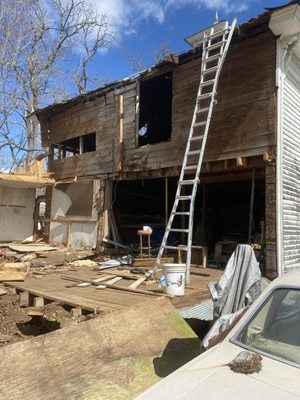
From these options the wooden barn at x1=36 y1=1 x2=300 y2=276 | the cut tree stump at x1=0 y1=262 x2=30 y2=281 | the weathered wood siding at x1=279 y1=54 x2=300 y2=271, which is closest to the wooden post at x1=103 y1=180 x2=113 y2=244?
the wooden barn at x1=36 y1=1 x2=300 y2=276

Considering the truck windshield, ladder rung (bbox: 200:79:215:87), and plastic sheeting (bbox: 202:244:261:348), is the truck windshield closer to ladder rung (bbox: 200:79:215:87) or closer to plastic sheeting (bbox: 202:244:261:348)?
plastic sheeting (bbox: 202:244:261:348)

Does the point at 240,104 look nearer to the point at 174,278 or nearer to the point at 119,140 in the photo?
the point at 119,140

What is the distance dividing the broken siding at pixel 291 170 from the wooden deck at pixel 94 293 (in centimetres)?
214

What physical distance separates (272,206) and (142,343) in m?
5.65

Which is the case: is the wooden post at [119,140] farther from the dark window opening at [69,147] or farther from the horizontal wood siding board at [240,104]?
the dark window opening at [69,147]

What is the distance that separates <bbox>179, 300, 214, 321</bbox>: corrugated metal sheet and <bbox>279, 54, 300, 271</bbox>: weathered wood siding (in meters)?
3.45

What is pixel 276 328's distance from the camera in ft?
8.94

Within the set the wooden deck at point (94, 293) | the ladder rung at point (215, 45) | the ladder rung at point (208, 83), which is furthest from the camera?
the ladder rung at point (215, 45)

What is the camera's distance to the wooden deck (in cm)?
611

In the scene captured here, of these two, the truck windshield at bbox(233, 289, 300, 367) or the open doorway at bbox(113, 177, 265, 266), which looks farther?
the open doorway at bbox(113, 177, 265, 266)

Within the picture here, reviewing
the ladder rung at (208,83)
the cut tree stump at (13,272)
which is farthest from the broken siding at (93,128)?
the cut tree stump at (13,272)

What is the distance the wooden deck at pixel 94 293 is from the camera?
20.0 ft

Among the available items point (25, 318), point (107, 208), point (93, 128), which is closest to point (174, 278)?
point (25, 318)

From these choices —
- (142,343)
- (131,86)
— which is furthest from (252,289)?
(131,86)
